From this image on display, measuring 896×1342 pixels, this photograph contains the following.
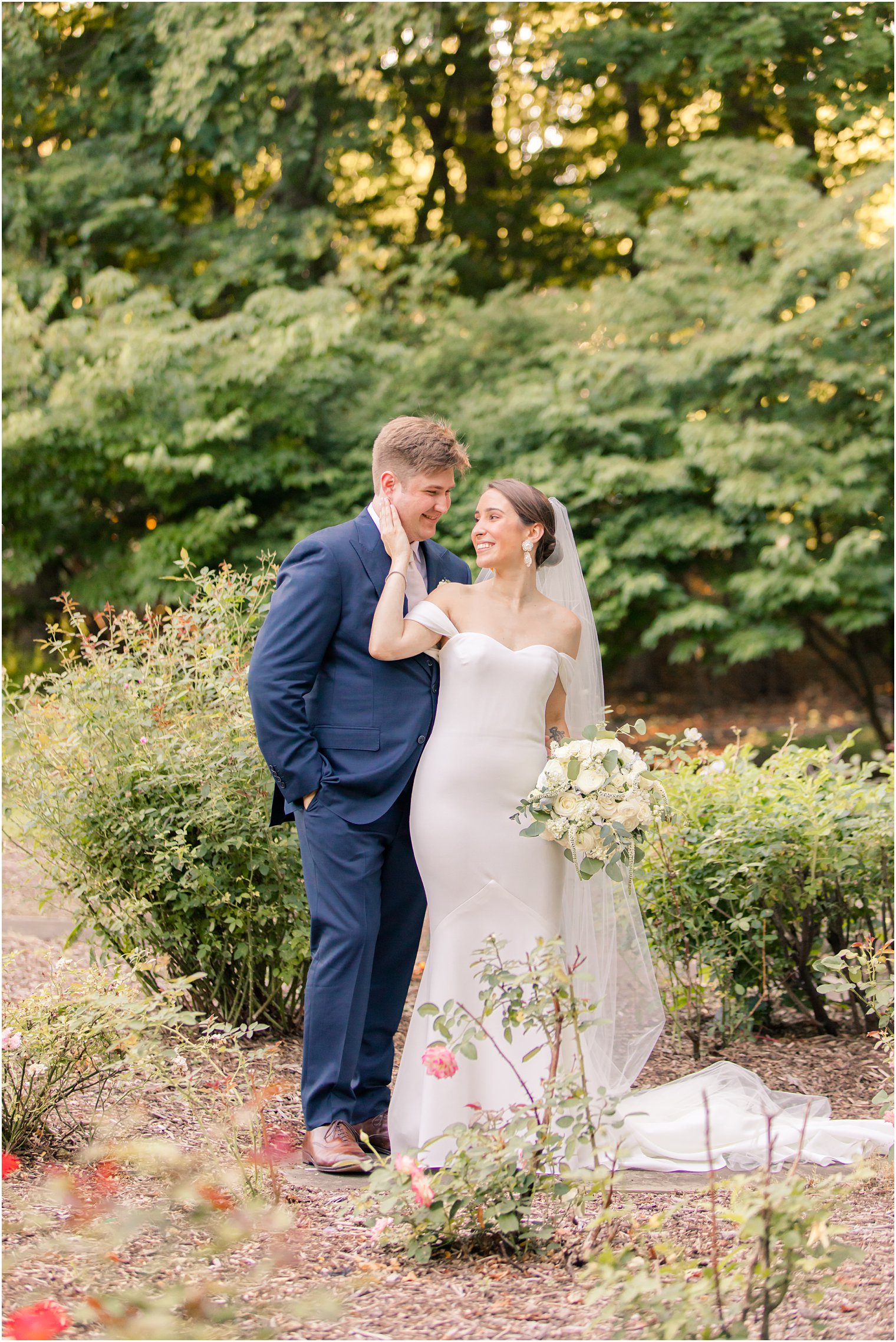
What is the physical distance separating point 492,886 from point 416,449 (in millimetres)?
1420

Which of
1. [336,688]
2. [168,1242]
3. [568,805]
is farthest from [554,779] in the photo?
[168,1242]

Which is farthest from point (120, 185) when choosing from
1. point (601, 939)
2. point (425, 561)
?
point (601, 939)

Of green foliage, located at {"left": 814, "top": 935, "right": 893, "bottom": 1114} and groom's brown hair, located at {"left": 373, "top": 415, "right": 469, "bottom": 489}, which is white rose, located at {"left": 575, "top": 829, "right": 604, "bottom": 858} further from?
groom's brown hair, located at {"left": 373, "top": 415, "right": 469, "bottom": 489}

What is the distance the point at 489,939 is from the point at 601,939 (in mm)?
1325

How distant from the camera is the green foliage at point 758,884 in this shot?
4.58 metres

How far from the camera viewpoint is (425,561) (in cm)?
413

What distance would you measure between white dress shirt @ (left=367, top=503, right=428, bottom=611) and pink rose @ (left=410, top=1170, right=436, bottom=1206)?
1865mm

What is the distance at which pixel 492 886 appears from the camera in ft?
12.3

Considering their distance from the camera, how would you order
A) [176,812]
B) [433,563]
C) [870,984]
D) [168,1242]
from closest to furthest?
[168,1242], [870,984], [433,563], [176,812]

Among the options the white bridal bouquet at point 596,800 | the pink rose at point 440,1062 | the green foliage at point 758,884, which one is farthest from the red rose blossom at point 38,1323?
the green foliage at point 758,884

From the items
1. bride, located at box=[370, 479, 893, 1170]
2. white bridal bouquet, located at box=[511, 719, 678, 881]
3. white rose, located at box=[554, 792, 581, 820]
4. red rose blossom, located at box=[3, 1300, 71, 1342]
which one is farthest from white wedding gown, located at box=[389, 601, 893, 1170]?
red rose blossom, located at box=[3, 1300, 71, 1342]

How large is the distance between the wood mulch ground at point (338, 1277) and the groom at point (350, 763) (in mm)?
414

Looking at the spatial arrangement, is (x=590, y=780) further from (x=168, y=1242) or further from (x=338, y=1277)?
(x=168, y=1242)

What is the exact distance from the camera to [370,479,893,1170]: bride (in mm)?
3646
